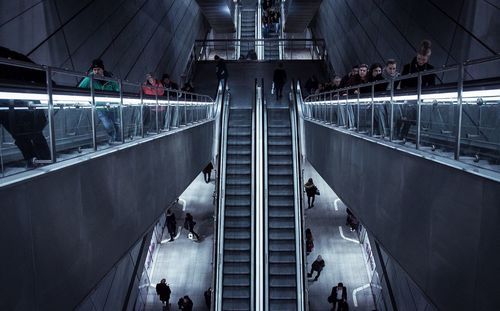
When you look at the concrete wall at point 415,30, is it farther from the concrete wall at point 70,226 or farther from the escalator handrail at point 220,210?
the escalator handrail at point 220,210

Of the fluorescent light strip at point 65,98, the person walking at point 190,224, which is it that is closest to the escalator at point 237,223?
the person walking at point 190,224

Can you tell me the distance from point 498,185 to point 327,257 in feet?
48.0

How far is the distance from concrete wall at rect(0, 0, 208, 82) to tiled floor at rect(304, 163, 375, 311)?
8.66 metres

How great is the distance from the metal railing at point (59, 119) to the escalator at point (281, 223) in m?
6.04

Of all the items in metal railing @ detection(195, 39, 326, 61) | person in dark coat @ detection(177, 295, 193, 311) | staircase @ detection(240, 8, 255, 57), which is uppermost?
staircase @ detection(240, 8, 255, 57)

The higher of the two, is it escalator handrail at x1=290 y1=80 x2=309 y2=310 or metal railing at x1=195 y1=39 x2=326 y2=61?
metal railing at x1=195 y1=39 x2=326 y2=61

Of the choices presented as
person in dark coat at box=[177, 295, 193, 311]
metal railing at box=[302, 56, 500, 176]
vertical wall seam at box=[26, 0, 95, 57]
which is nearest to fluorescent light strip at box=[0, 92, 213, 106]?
vertical wall seam at box=[26, 0, 95, 57]

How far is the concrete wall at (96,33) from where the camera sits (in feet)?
24.1

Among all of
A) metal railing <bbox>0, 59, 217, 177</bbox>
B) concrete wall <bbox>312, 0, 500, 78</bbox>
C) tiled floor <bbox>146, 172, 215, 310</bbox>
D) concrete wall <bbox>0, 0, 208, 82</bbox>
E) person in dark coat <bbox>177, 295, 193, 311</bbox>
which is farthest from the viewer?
tiled floor <bbox>146, 172, 215, 310</bbox>

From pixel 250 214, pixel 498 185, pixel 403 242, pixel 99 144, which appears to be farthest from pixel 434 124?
pixel 250 214

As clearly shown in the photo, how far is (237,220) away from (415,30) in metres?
6.50

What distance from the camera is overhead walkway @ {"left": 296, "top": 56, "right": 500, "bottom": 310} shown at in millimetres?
2992

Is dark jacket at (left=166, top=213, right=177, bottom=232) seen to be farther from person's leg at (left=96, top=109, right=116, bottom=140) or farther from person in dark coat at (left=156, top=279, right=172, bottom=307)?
person's leg at (left=96, top=109, right=116, bottom=140)

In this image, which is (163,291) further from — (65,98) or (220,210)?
(65,98)
